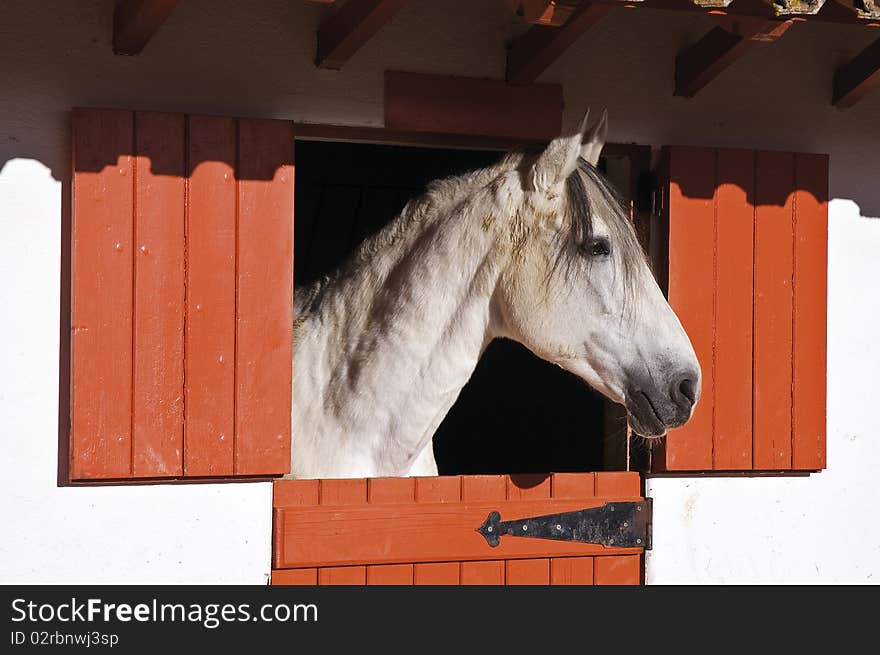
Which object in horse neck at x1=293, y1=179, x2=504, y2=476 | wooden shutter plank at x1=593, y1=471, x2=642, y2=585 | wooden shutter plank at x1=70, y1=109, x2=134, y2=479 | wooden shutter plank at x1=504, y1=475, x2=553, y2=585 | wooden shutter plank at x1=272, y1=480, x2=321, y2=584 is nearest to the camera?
wooden shutter plank at x1=70, y1=109, x2=134, y2=479

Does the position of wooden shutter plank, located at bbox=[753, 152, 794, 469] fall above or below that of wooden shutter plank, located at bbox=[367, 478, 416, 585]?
above

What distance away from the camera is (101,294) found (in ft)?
10.6

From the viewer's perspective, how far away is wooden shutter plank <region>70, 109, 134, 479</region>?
3219 mm

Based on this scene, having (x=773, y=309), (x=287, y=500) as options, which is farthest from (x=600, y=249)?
(x=287, y=500)

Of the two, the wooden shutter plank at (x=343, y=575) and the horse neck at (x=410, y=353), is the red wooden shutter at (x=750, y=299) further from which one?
the wooden shutter plank at (x=343, y=575)

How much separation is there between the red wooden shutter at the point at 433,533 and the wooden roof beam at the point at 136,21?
1.32m

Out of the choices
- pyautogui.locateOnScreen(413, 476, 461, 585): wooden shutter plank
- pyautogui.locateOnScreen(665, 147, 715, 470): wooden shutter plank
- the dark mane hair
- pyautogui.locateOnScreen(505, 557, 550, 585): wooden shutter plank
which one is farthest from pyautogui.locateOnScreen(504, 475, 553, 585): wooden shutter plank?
the dark mane hair

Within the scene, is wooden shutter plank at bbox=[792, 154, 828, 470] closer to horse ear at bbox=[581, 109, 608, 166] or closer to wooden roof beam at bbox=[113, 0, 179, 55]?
horse ear at bbox=[581, 109, 608, 166]

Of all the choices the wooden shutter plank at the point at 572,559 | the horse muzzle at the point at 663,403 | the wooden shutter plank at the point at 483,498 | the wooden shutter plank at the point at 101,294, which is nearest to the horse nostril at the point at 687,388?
the horse muzzle at the point at 663,403

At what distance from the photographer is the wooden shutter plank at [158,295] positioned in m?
3.28

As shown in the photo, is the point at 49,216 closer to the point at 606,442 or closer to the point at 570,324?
the point at 570,324

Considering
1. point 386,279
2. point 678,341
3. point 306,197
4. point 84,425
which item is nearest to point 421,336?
point 386,279

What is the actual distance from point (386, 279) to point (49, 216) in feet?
3.38

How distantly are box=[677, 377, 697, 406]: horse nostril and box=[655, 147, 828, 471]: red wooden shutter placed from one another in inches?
18.3
